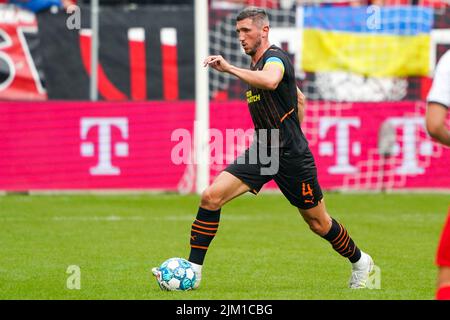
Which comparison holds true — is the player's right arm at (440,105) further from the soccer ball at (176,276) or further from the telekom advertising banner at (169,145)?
the telekom advertising banner at (169,145)

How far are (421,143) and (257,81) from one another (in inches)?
424

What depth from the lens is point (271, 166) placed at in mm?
9094

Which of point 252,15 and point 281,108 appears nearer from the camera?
point 252,15

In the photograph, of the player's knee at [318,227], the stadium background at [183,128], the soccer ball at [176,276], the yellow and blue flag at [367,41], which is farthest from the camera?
the yellow and blue flag at [367,41]

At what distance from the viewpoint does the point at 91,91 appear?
1977 centimetres

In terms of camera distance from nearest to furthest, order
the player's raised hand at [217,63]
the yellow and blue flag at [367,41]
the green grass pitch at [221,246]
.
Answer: the player's raised hand at [217,63]
the green grass pitch at [221,246]
the yellow and blue flag at [367,41]

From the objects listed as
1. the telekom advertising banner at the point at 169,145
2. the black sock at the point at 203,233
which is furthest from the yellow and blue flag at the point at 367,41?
the black sock at the point at 203,233

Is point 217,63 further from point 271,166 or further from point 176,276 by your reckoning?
point 176,276

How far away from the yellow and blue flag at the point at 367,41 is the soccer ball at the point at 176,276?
40.4ft

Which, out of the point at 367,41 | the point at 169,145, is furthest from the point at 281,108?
the point at 367,41

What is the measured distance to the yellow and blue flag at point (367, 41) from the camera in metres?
20.8

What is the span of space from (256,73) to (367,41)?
1274 centimetres

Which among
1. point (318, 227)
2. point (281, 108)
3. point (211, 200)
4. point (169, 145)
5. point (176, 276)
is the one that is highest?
point (281, 108)

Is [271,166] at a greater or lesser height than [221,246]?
greater
